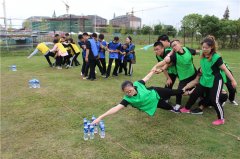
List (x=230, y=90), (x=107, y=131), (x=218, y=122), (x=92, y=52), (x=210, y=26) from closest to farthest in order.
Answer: (x=107, y=131)
(x=218, y=122)
(x=230, y=90)
(x=92, y=52)
(x=210, y=26)

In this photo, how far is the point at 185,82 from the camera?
20.8ft

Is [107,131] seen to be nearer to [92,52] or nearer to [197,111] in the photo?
[197,111]

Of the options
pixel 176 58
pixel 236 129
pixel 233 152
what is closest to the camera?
pixel 233 152

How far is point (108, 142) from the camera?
4652 millimetres

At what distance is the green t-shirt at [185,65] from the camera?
6.02m

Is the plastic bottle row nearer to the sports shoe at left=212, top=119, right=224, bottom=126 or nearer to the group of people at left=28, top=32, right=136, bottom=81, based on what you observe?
the sports shoe at left=212, top=119, right=224, bottom=126

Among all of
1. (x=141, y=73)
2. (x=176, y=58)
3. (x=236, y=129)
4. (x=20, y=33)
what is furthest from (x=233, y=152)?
(x=20, y=33)

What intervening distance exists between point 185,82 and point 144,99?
1.83 meters

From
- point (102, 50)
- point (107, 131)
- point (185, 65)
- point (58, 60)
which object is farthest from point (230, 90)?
point (58, 60)

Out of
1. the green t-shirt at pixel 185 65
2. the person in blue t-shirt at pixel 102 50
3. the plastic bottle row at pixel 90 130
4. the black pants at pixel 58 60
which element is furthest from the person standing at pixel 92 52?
the plastic bottle row at pixel 90 130

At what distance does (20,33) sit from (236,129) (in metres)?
20.4

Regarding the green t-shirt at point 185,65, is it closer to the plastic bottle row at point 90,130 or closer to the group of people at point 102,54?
the plastic bottle row at point 90,130

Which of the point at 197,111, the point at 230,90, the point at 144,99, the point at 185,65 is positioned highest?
the point at 185,65

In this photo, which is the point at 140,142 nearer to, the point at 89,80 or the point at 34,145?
the point at 34,145
